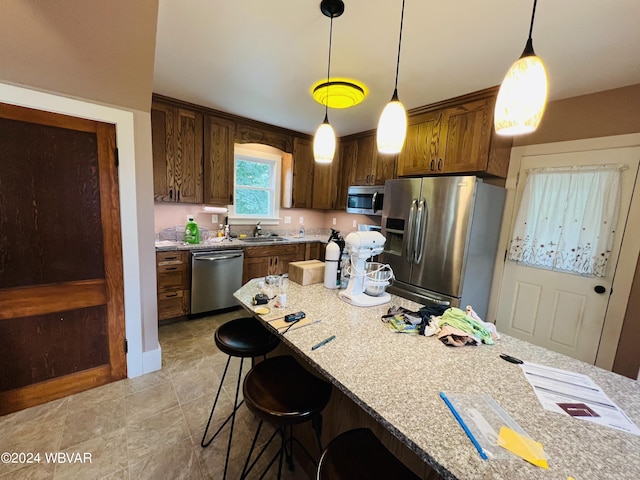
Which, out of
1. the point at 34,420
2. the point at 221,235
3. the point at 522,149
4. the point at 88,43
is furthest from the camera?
the point at 221,235

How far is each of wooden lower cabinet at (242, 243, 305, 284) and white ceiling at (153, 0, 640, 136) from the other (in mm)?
1894

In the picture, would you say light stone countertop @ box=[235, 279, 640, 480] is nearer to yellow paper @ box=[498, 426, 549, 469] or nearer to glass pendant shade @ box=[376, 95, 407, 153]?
yellow paper @ box=[498, 426, 549, 469]

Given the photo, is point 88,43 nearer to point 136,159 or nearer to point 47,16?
point 47,16

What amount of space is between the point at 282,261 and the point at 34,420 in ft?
8.55

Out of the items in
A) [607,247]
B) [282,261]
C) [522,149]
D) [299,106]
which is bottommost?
[282,261]

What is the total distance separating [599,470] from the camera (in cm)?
60

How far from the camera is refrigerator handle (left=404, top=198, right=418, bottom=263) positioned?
261 centimetres

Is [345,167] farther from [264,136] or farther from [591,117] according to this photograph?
[591,117]

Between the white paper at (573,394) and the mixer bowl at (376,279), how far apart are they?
72 cm

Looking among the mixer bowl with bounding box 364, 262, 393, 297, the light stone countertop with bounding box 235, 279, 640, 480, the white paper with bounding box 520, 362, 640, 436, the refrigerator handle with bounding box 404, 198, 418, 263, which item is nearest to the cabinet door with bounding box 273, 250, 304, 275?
the refrigerator handle with bounding box 404, 198, 418, 263

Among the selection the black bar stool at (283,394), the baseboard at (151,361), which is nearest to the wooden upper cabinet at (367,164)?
the black bar stool at (283,394)

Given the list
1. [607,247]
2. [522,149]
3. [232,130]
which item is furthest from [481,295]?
[232,130]

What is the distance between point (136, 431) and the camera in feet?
5.33

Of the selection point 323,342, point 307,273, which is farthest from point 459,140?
point 323,342
